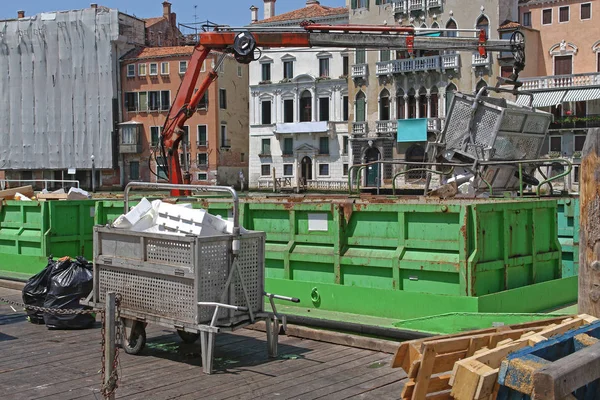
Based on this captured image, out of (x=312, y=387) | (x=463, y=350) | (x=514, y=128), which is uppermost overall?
(x=514, y=128)

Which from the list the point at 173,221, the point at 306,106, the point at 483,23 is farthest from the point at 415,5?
the point at 173,221

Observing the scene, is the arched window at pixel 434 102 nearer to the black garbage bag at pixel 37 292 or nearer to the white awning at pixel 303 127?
the white awning at pixel 303 127

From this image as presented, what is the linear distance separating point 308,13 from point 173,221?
181ft

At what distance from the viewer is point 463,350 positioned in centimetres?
555

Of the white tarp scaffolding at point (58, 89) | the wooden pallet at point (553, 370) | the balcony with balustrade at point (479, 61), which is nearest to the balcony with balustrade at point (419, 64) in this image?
the balcony with balustrade at point (479, 61)

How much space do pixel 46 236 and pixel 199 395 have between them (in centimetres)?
783

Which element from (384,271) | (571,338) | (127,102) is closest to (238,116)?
(127,102)

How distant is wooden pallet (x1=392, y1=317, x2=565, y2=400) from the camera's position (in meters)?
5.25

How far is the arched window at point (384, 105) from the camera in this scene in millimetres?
52844

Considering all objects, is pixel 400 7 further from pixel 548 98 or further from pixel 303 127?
pixel 548 98

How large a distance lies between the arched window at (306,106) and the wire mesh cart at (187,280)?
164ft

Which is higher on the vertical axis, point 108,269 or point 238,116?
point 238,116

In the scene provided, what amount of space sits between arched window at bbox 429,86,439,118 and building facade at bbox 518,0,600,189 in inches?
229

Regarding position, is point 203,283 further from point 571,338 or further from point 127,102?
point 127,102
